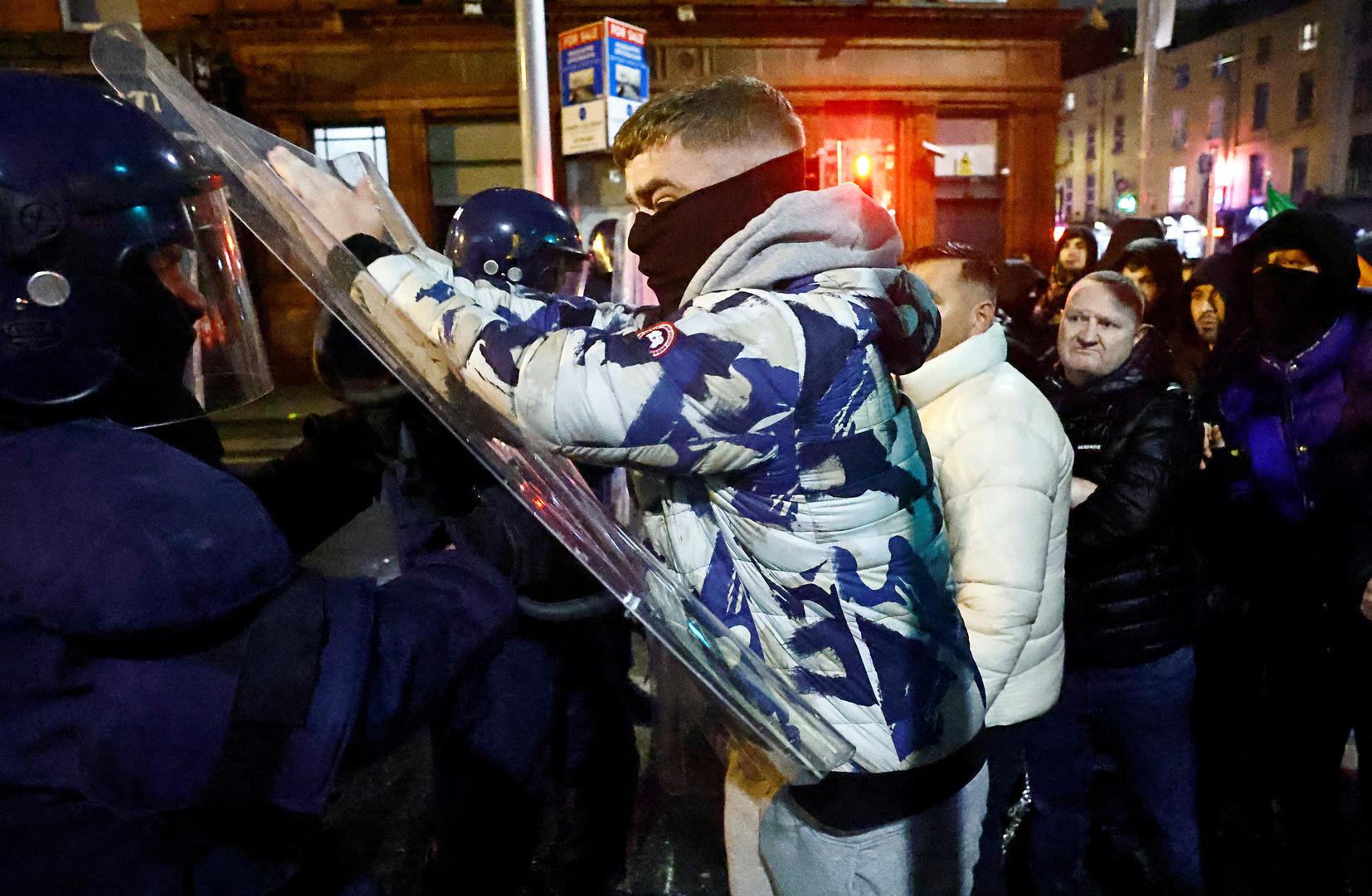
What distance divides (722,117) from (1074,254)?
5.73 metres

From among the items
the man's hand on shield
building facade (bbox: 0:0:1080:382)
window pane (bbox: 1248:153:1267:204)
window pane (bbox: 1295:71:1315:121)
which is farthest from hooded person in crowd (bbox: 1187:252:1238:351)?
window pane (bbox: 1248:153:1267:204)

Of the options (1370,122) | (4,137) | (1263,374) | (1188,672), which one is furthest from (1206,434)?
(1370,122)

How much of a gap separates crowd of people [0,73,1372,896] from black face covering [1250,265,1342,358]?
0.24 m

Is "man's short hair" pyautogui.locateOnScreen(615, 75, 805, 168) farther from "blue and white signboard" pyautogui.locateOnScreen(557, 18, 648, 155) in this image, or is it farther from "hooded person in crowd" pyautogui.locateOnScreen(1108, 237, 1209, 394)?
"blue and white signboard" pyautogui.locateOnScreen(557, 18, 648, 155)

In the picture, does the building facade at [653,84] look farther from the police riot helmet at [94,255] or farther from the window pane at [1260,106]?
the window pane at [1260,106]

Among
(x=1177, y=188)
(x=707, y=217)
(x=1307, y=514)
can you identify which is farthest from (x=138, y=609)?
(x=1177, y=188)

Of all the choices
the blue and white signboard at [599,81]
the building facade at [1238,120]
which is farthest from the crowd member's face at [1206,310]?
the building facade at [1238,120]

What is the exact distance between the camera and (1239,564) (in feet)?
11.0

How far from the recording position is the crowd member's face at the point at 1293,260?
126 inches

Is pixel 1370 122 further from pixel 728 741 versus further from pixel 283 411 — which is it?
pixel 728 741

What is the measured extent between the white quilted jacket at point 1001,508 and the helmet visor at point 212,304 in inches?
61.6

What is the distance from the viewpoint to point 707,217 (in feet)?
4.97

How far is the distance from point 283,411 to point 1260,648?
1101cm

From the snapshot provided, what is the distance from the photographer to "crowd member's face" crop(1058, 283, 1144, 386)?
287 centimetres
